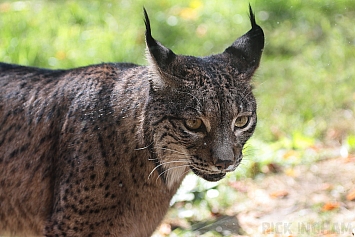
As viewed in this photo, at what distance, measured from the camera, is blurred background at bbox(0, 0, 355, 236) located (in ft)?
20.3

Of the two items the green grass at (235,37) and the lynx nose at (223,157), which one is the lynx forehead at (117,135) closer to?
the lynx nose at (223,157)

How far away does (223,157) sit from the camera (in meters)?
3.95

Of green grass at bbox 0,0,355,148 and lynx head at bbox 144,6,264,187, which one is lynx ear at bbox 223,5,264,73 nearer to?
lynx head at bbox 144,6,264,187

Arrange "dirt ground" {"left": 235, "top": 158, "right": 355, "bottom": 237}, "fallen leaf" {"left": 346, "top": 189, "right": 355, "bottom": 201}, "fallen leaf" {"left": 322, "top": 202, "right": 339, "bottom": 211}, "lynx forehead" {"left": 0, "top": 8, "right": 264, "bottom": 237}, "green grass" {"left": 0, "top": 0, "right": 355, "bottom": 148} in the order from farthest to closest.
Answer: "green grass" {"left": 0, "top": 0, "right": 355, "bottom": 148} < "fallen leaf" {"left": 346, "top": 189, "right": 355, "bottom": 201} < "fallen leaf" {"left": 322, "top": 202, "right": 339, "bottom": 211} < "dirt ground" {"left": 235, "top": 158, "right": 355, "bottom": 237} < "lynx forehead" {"left": 0, "top": 8, "right": 264, "bottom": 237}

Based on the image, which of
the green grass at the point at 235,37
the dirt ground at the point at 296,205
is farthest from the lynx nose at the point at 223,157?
the green grass at the point at 235,37

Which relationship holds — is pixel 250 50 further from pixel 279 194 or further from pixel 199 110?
pixel 279 194

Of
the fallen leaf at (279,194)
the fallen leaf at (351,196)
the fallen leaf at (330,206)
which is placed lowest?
the fallen leaf at (330,206)

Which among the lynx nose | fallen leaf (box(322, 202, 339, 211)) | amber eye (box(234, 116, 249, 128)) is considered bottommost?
fallen leaf (box(322, 202, 339, 211))

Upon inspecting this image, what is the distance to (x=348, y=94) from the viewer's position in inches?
295

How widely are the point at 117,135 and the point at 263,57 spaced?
173 inches

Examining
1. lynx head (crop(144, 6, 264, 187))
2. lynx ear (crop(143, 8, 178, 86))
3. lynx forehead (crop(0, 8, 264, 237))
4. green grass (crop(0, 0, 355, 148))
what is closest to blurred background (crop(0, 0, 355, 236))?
green grass (crop(0, 0, 355, 148))

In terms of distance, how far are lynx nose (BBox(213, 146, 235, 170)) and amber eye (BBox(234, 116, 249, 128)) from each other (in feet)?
0.67

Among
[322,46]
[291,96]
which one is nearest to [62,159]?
[291,96]

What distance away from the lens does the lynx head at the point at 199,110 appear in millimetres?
3986
